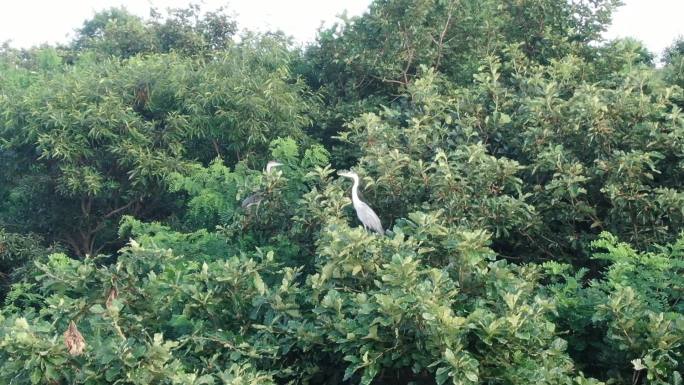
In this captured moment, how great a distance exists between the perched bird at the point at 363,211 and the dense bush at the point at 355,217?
0.15 m

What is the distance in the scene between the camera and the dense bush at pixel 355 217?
4684 millimetres

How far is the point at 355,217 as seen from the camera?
21.5ft

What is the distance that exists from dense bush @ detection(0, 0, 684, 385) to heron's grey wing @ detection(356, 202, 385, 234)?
0.45ft

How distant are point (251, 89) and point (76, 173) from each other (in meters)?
1.98

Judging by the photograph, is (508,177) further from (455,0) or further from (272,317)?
(455,0)

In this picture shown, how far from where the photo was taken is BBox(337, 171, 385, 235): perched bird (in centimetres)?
626

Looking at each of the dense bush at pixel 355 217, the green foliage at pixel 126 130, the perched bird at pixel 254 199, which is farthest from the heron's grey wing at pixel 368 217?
the green foliage at pixel 126 130

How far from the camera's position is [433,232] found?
5152mm

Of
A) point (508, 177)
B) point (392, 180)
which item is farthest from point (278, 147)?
point (508, 177)

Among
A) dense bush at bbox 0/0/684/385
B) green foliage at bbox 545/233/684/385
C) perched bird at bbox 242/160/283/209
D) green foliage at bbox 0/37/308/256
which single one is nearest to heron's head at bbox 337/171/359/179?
dense bush at bbox 0/0/684/385

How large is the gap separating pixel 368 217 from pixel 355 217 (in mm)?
273

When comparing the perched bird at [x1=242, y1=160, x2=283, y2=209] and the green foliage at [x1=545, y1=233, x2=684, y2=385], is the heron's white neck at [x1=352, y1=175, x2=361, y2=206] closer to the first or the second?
the perched bird at [x1=242, y1=160, x2=283, y2=209]

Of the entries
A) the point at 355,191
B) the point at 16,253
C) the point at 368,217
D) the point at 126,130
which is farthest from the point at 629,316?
the point at 16,253

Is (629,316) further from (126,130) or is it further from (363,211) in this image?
(126,130)
